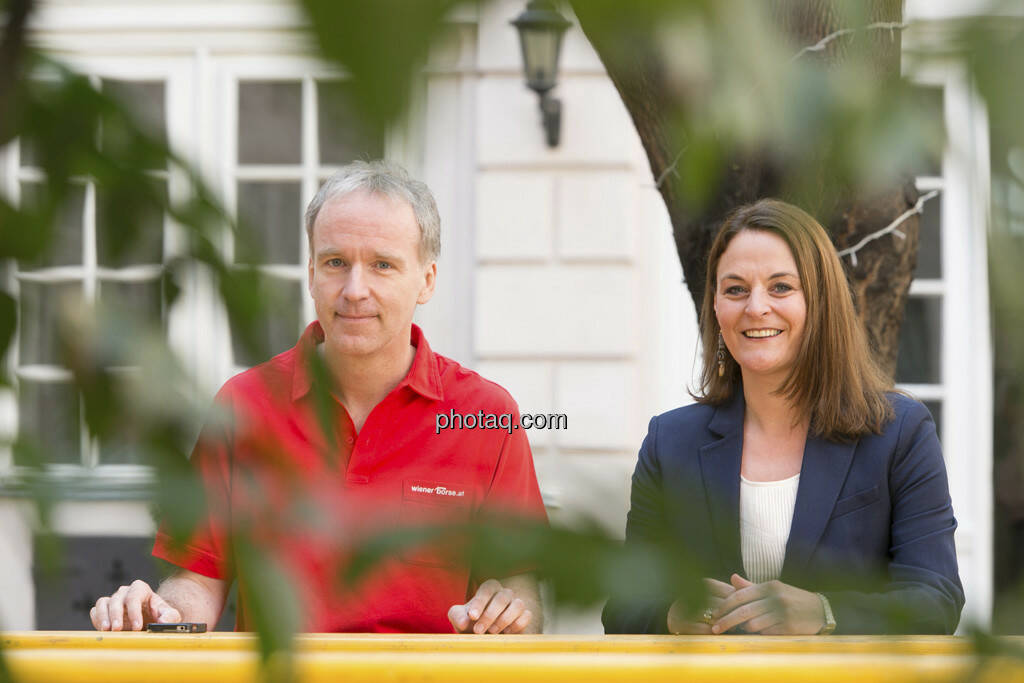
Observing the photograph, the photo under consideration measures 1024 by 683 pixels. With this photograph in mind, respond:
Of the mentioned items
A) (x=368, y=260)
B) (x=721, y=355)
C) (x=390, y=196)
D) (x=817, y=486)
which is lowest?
(x=817, y=486)

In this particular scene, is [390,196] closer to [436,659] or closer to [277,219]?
[436,659]

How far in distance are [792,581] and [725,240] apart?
6.11 feet

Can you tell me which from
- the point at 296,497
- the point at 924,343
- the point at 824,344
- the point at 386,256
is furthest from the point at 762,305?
the point at 924,343

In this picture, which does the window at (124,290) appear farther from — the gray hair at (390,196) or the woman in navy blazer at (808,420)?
the gray hair at (390,196)

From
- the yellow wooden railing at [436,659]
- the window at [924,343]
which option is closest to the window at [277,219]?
the yellow wooden railing at [436,659]

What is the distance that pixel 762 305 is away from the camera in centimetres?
207

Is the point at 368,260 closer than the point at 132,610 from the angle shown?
No

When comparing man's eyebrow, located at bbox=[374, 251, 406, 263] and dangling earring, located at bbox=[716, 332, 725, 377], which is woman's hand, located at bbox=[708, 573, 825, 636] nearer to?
man's eyebrow, located at bbox=[374, 251, 406, 263]

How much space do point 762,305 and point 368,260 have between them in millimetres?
712

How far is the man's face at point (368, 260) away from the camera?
2111mm

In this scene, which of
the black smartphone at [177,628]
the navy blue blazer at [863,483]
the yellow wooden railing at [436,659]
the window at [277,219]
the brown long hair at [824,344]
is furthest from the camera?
the brown long hair at [824,344]

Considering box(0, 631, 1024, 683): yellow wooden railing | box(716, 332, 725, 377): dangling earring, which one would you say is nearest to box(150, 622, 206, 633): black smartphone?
box(0, 631, 1024, 683): yellow wooden railing

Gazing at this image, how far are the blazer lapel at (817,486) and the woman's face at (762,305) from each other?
0.17m

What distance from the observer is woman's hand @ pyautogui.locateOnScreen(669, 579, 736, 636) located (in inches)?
11.5
